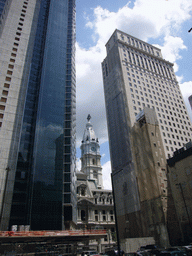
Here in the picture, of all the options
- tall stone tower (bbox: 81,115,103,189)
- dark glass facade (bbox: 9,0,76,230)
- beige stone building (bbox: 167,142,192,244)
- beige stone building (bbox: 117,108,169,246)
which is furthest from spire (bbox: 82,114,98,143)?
beige stone building (bbox: 167,142,192,244)

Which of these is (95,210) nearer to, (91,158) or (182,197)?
(182,197)

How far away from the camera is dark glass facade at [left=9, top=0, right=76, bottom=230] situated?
160ft

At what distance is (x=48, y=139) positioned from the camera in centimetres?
5703

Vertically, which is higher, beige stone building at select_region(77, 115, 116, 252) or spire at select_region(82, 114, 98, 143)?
spire at select_region(82, 114, 98, 143)

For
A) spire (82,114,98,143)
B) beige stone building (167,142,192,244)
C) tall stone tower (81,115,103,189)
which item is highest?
spire (82,114,98,143)

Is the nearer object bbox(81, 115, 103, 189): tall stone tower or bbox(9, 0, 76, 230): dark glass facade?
bbox(9, 0, 76, 230): dark glass facade

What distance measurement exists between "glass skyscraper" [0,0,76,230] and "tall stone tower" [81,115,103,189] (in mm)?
63554

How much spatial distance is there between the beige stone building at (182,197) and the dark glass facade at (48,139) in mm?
27601

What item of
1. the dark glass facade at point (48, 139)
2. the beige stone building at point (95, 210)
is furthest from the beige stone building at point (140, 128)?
the dark glass facade at point (48, 139)

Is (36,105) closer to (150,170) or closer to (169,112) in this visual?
(150,170)

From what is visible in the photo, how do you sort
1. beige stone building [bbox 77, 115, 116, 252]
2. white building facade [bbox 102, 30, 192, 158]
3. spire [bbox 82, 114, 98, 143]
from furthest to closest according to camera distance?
spire [bbox 82, 114, 98, 143]
white building facade [bbox 102, 30, 192, 158]
beige stone building [bbox 77, 115, 116, 252]

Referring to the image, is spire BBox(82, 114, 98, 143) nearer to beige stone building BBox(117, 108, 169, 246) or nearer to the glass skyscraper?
beige stone building BBox(117, 108, 169, 246)

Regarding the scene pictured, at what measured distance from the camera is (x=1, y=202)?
47.1 meters

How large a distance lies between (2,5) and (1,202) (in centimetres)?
7607
